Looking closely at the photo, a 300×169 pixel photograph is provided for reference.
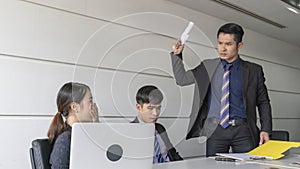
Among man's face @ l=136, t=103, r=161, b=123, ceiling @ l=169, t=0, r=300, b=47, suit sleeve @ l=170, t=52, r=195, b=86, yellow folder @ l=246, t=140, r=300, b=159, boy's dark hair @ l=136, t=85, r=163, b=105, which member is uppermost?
ceiling @ l=169, t=0, r=300, b=47

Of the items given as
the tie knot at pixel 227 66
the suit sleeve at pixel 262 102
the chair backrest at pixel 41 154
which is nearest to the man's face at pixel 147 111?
the chair backrest at pixel 41 154

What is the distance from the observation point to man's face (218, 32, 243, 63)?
2.12 metres

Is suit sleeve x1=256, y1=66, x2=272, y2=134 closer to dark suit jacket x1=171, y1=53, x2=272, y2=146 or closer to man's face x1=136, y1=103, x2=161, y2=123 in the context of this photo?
dark suit jacket x1=171, y1=53, x2=272, y2=146

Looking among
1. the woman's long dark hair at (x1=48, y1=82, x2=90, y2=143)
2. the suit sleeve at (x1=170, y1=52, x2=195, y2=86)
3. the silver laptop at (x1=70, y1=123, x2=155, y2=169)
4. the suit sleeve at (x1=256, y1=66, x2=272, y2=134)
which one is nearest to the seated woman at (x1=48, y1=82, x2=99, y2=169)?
the woman's long dark hair at (x1=48, y1=82, x2=90, y2=143)

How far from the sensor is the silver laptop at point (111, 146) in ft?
3.09

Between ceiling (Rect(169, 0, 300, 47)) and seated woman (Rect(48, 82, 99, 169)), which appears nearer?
seated woman (Rect(48, 82, 99, 169))

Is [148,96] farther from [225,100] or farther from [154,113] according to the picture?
[225,100]

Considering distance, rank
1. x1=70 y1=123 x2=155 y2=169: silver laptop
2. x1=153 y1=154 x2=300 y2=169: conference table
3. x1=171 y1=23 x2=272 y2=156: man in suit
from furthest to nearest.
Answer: x1=171 y1=23 x2=272 y2=156: man in suit
x1=153 y1=154 x2=300 y2=169: conference table
x1=70 y1=123 x2=155 y2=169: silver laptop

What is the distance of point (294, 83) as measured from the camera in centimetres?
476

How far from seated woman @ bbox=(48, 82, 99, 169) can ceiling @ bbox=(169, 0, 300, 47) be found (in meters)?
1.71

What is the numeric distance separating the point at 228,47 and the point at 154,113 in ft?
2.86

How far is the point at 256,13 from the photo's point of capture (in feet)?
10.7

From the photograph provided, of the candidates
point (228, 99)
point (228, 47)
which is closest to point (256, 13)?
point (228, 47)

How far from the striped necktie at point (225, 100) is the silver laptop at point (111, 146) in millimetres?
949
